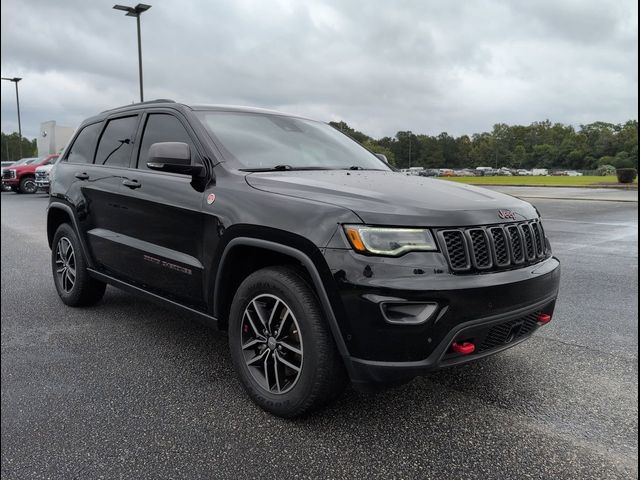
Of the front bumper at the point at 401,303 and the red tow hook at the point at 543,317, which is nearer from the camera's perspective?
the front bumper at the point at 401,303

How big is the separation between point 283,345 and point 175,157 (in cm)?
128

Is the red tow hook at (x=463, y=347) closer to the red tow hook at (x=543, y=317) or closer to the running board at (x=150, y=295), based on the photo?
the red tow hook at (x=543, y=317)

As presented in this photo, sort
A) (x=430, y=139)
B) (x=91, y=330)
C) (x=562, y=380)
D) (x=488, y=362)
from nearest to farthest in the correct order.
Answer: (x=562, y=380) < (x=488, y=362) < (x=91, y=330) < (x=430, y=139)

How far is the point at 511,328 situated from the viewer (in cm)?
272

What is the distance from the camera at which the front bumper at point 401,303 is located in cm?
240

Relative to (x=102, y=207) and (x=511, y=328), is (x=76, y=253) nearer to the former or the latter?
(x=102, y=207)

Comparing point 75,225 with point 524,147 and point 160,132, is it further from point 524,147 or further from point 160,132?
point 524,147

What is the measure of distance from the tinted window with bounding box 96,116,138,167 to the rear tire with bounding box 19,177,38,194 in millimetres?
22561

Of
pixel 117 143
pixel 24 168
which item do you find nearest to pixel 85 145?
pixel 117 143

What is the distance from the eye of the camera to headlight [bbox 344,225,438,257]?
8.02ft

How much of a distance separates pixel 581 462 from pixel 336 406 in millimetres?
1234

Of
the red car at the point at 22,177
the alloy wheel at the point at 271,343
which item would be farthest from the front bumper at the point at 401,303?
the red car at the point at 22,177

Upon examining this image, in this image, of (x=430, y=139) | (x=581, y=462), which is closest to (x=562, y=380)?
(x=581, y=462)

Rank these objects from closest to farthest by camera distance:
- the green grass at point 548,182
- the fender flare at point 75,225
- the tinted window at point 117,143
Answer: the tinted window at point 117,143 → the fender flare at point 75,225 → the green grass at point 548,182
